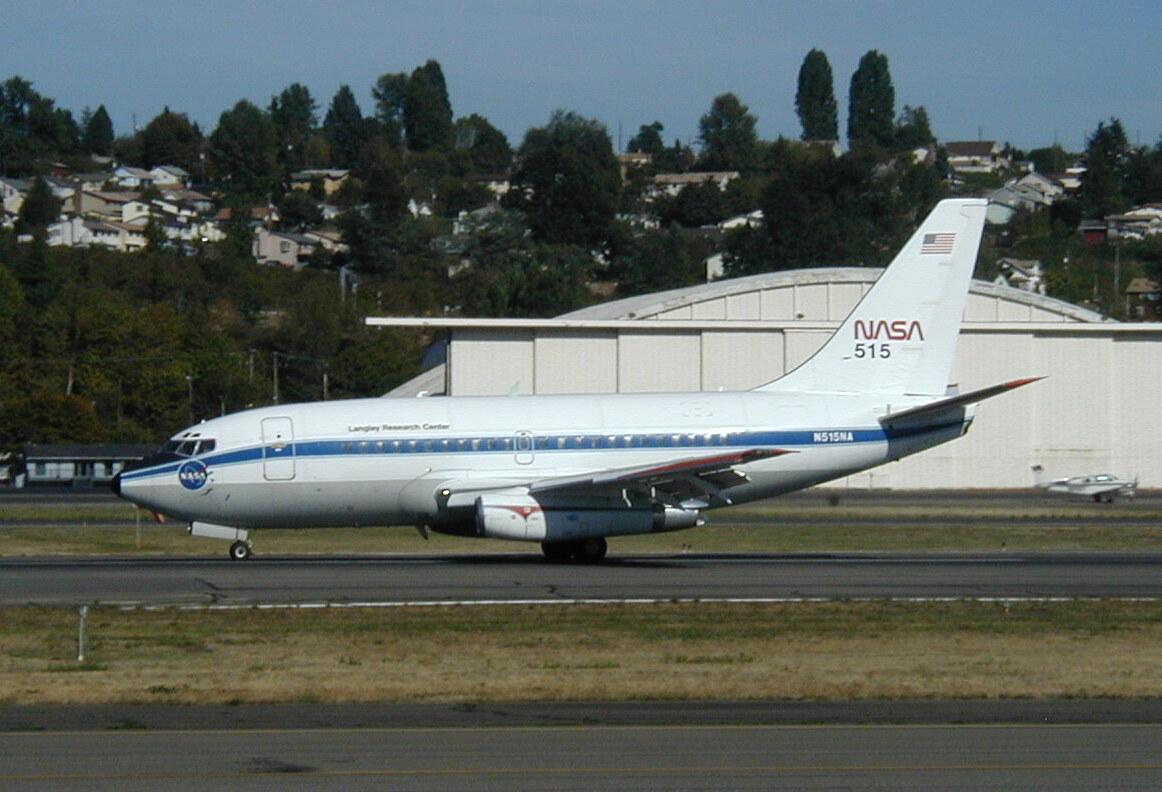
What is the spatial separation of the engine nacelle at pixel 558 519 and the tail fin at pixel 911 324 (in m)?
5.54

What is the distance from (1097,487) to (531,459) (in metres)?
34.5

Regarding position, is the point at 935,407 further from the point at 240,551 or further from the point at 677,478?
the point at 240,551

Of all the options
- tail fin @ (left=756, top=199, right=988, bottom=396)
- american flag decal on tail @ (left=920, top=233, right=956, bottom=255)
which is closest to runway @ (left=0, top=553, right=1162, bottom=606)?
tail fin @ (left=756, top=199, right=988, bottom=396)

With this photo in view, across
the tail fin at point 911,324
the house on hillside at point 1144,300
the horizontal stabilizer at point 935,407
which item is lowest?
the horizontal stabilizer at point 935,407

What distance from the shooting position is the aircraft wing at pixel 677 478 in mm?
32844

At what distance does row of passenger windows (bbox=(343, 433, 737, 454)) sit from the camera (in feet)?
114

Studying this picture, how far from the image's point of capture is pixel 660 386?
6438cm

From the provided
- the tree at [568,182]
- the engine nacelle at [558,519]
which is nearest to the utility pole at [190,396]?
the tree at [568,182]

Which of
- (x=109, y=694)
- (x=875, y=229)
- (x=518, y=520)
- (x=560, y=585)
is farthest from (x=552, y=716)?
(x=875, y=229)

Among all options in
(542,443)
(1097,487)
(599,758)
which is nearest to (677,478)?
(542,443)

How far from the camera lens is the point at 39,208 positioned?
183750 millimetres

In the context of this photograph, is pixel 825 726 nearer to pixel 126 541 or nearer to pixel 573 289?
pixel 126 541

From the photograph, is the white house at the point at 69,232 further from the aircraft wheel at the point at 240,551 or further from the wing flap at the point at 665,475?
the wing flap at the point at 665,475

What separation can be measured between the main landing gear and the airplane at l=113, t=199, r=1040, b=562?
0.13ft
